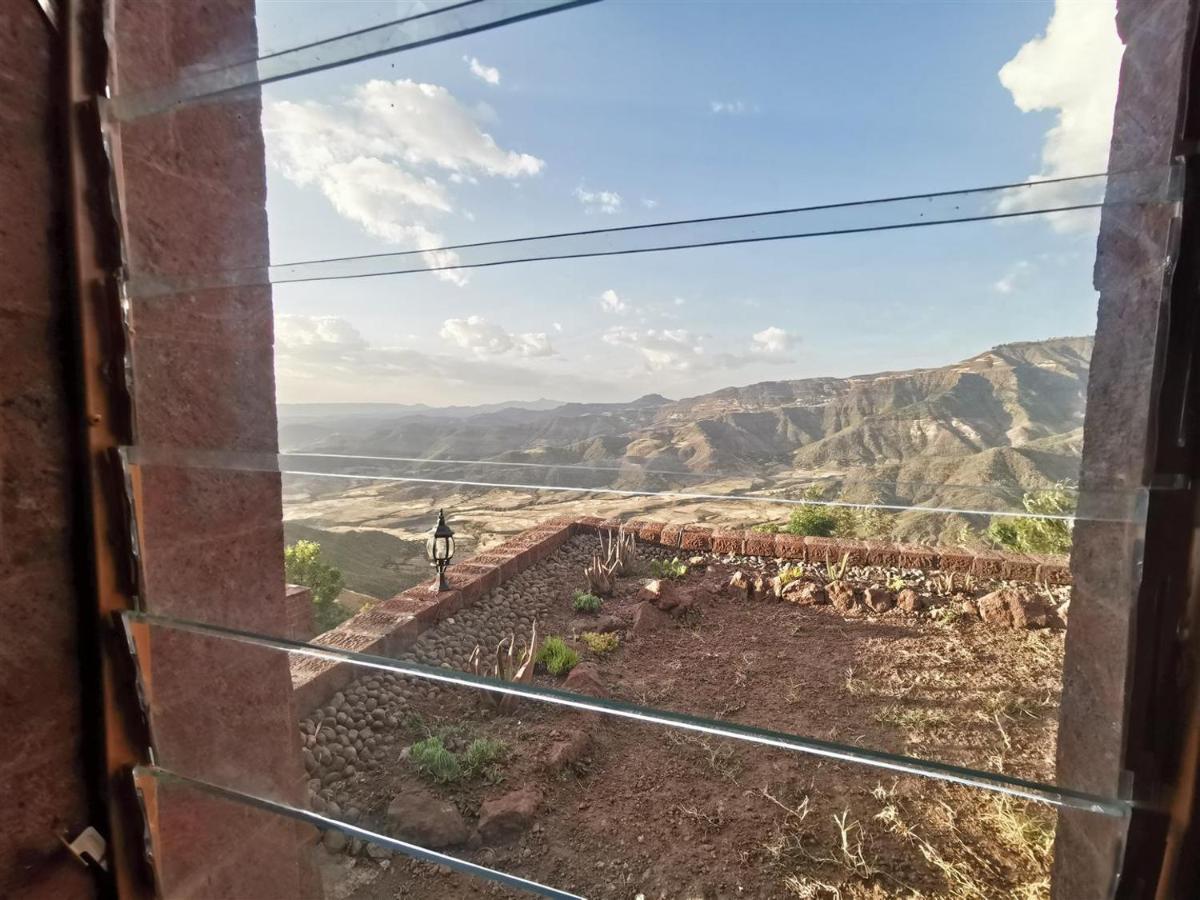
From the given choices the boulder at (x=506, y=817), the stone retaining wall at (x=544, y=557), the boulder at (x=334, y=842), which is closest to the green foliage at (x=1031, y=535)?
the stone retaining wall at (x=544, y=557)

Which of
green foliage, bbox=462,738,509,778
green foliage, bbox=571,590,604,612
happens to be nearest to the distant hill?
green foliage, bbox=462,738,509,778

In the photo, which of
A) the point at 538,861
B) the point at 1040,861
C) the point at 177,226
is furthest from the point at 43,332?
the point at 1040,861

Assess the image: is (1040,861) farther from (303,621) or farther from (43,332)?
(43,332)

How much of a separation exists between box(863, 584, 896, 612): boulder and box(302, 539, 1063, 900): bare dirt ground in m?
0.05

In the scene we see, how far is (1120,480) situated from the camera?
36 centimetres

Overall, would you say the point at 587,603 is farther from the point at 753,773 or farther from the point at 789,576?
the point at 753,773

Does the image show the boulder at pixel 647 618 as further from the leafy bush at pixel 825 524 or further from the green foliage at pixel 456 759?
the leafy bush at pixel 825 524

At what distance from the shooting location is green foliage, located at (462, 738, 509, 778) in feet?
4.55

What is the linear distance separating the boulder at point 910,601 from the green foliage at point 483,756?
1.44m

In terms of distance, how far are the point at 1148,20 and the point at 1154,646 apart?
430mm

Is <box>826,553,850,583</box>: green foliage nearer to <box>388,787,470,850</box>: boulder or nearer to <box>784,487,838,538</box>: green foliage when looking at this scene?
<box>784,487,838,538</box>: green foliage

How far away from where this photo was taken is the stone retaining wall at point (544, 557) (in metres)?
1.70

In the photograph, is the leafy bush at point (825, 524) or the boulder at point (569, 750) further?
the leafy bush at point (825, 524)

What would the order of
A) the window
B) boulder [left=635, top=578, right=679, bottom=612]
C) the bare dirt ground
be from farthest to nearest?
boulder [left=635, top=578, right=679, bottom=612] < the bare dirt ground < the window
